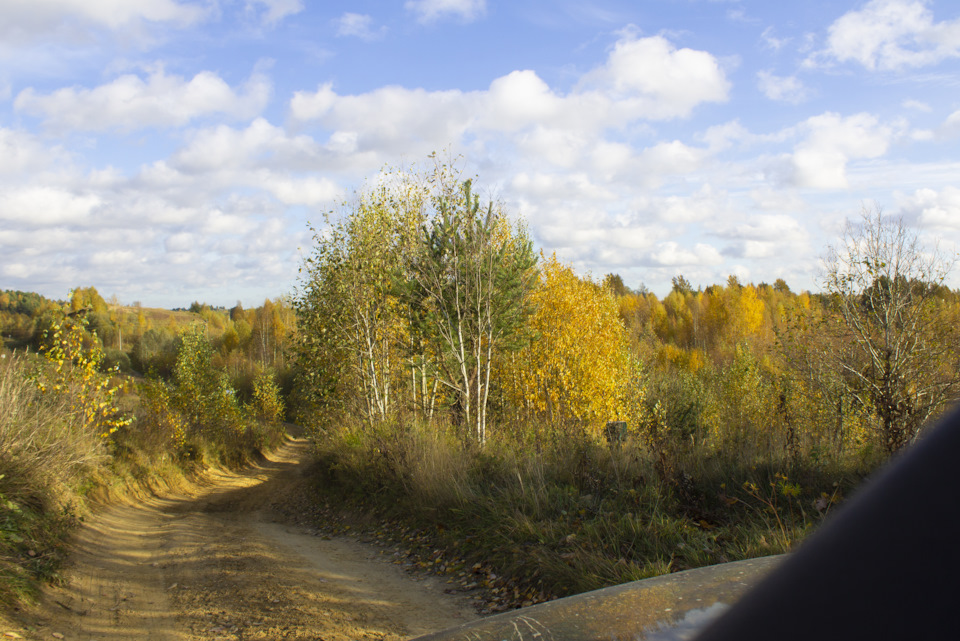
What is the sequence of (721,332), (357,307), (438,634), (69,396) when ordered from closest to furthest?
1. (438,634)
2. (69,396)
3. (357,307)
4. (721,332)

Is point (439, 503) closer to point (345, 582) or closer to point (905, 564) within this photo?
point (345, 582)

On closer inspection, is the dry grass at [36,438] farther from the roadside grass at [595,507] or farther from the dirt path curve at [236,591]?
the roadside grass at [595,507]

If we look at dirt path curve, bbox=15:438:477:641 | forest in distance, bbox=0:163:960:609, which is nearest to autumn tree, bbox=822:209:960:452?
forest in distance, bbox=0:163:960:609

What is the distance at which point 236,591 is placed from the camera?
23.9 ft

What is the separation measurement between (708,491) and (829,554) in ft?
26.3

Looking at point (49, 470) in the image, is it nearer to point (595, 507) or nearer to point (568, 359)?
point (595, 507)

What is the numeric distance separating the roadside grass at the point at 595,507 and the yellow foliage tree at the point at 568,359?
449 inches

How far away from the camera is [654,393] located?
103ft

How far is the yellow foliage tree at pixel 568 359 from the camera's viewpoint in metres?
Answer: 22.5

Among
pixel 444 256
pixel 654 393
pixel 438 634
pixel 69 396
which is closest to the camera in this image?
pixel 438 634

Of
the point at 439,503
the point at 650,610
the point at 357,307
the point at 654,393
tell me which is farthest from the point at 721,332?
the point at 650,610

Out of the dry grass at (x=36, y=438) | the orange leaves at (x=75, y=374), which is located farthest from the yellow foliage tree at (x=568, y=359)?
the dry grass at (x=36, y=438)

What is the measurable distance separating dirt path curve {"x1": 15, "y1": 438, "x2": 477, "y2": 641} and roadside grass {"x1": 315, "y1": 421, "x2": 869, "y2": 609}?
0.94 meters

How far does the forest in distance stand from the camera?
711 cm
